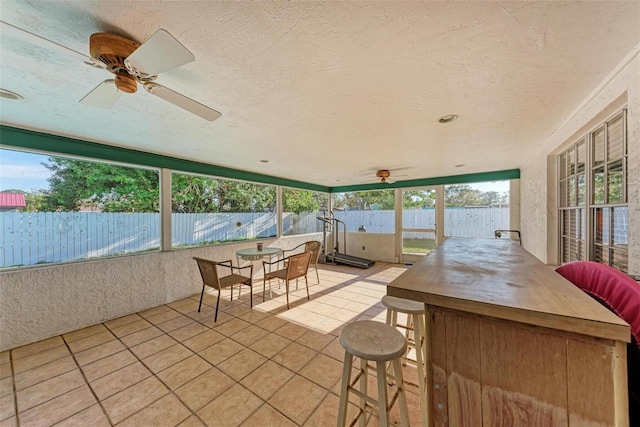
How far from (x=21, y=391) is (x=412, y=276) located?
122 inches

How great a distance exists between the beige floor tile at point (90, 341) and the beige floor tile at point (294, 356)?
1965 millimetres

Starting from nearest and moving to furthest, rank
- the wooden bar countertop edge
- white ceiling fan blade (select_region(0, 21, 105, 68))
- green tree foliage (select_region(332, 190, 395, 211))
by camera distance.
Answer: the wooden bar countertop edge → white ceiling fan blade (select_region(0, 21, 105, 68)) → green tree foliage (select_region(332, 190, 395, 211))

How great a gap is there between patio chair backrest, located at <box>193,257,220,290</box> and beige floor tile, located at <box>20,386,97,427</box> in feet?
4.35

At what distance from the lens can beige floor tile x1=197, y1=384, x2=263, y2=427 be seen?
1.50m

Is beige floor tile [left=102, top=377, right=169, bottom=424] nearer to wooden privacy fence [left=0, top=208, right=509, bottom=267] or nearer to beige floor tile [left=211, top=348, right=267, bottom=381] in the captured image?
beige floor tile [left=211, top=348, right=267, bottom=381]

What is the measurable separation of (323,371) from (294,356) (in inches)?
13.5

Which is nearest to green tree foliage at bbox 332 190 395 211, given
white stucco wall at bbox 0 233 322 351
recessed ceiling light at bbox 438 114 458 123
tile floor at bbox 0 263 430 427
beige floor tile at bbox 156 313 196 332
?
tile floor at bbox 0 263 430 427

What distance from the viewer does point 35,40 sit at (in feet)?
3.39

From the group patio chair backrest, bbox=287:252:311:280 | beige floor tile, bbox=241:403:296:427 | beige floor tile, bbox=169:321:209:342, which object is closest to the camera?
beige floor tile, bbox=241:403:296:427

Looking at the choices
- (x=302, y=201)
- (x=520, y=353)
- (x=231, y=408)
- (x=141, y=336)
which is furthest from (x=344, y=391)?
(x=302, y=201)

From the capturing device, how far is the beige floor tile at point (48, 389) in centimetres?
A: 166

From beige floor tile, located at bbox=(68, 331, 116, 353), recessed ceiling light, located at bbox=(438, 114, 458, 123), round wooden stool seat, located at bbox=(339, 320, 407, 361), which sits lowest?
beige floor tile, located at bbox=(68, 331, 116, 353)

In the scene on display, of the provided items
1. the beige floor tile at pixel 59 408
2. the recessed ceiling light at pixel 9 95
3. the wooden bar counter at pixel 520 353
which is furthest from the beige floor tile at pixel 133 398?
the recessed ceiling light at pixel 9 95

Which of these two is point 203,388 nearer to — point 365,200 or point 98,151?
point 98,151
